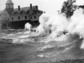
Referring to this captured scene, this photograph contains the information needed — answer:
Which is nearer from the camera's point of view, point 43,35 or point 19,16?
point 43,35

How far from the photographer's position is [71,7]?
43312mm

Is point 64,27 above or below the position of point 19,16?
below

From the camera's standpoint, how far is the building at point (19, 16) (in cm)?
6806

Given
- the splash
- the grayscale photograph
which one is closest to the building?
the grayscale photograph

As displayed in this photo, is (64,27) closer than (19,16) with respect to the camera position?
Yes

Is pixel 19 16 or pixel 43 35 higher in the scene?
pixel 19 16

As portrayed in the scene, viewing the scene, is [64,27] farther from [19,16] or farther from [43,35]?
[19,16]

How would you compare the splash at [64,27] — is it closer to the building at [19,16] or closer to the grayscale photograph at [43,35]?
the grayscale photograph at [43,35]

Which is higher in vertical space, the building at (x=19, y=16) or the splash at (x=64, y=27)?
the building at (x=19, y=16)

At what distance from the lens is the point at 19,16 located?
236ft

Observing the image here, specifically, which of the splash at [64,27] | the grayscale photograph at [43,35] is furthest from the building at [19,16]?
the splash at [64,27]

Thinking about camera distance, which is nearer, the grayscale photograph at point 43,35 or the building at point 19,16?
the grayscale photograph at point 43,35

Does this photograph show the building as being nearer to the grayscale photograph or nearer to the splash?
the grayscale photograph

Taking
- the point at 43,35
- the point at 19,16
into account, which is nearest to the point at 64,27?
the point at 43,35
